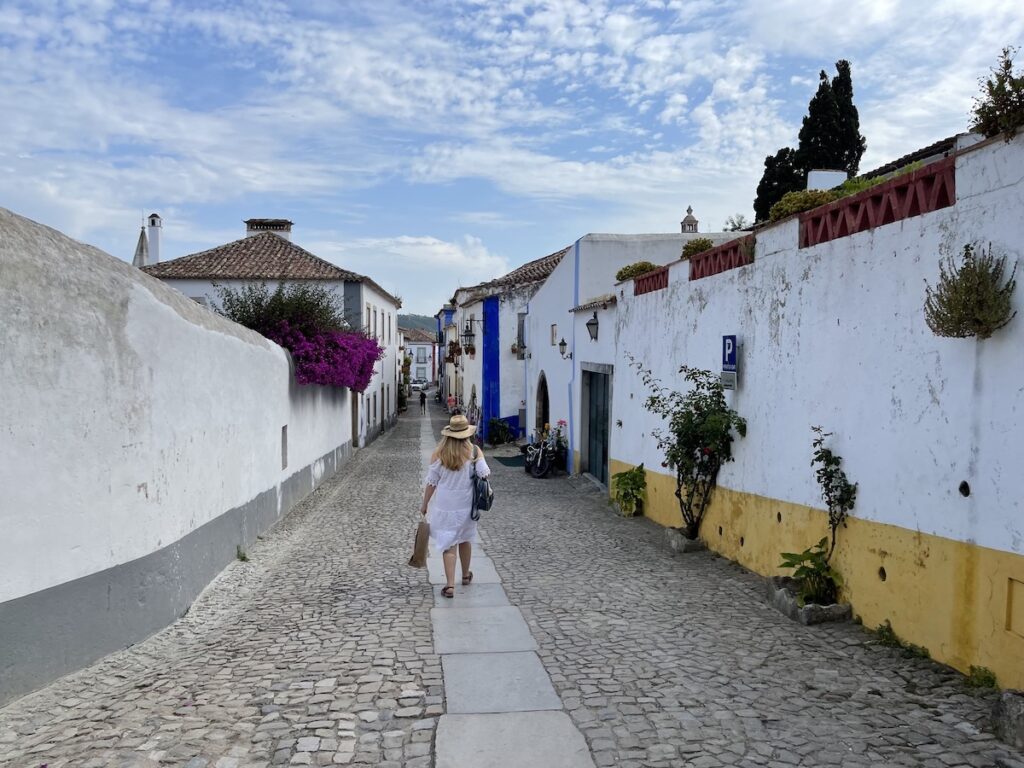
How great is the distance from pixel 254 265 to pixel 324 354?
42.3ft

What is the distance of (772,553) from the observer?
7.21 m

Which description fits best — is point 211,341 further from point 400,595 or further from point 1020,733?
point 1020,733

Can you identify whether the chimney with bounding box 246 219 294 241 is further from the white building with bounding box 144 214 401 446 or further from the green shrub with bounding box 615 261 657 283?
the green shrub with bounding box 615 261 657 283

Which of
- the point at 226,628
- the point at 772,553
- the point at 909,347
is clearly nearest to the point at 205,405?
the point at 226,628

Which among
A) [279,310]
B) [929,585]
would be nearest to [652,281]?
[279,310]

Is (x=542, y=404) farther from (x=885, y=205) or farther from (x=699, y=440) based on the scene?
(x=885, y=205)

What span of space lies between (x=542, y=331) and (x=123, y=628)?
15.5 meters

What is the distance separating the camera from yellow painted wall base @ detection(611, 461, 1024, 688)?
14.0 ft

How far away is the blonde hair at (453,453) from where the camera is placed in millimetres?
7012

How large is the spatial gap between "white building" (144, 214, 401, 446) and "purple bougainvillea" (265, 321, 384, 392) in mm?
7464

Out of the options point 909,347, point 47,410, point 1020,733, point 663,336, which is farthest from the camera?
point 663,336

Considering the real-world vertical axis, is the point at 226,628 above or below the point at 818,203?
below

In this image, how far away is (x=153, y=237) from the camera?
2883 cm

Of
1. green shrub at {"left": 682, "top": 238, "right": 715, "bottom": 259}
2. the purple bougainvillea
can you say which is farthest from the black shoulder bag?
the purple bougainvillea
